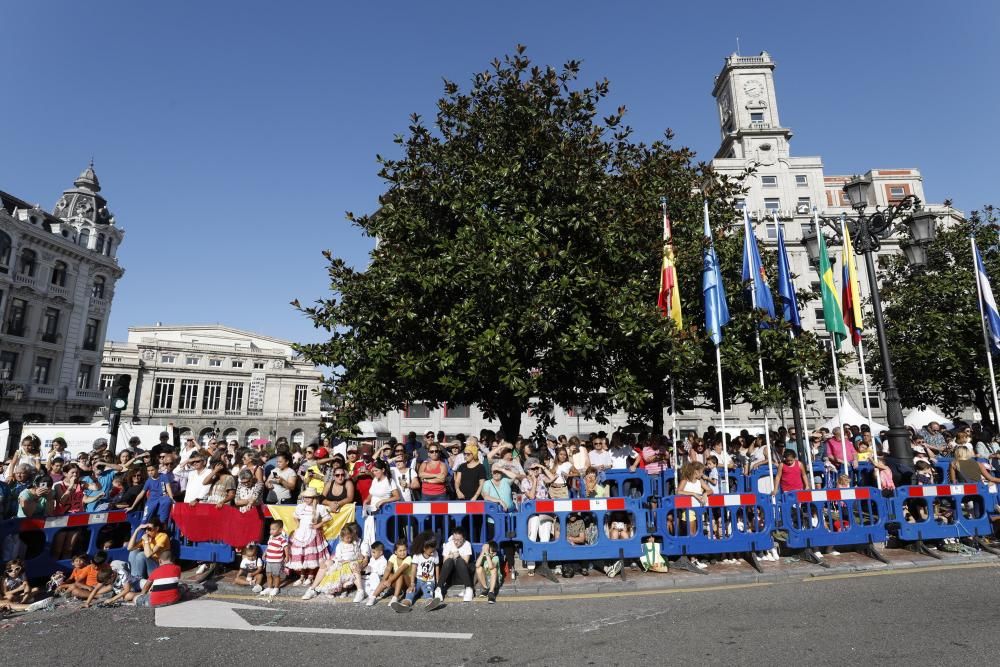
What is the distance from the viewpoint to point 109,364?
6462 centimetres

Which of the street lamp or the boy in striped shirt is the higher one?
the street lamp

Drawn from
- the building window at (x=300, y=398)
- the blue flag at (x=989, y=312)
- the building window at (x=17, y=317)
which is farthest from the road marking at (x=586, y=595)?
the building window at (x=300, y=398)

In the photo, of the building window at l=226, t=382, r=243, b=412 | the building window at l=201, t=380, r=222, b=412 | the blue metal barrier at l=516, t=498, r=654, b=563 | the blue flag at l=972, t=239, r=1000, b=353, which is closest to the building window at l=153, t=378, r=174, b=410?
the building window at l=201, t=380, r=222, b=412

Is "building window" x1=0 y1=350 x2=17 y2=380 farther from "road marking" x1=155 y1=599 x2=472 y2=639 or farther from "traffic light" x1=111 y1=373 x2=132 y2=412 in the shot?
"road marking" x1=155 y1=599 x2=472 y2=639

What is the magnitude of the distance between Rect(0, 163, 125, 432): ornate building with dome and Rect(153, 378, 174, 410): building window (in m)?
18.6

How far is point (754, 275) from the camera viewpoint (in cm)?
1270

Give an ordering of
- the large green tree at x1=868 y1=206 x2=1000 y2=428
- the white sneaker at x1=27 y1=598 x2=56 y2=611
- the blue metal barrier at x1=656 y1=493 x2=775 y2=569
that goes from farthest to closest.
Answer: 1. the large green tree at x1=868 y1=206 x2=1000 y2=428
2. the blue metal barrier at x1=656 y1=493 x2=775 y2=569
3. the white sneaker at x1=27 y1=598 x2=56 y2=611

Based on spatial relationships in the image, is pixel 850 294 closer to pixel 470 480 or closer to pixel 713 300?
pixel 713 300

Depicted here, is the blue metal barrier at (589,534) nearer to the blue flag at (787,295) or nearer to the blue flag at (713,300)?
the blue flag at (713,300)

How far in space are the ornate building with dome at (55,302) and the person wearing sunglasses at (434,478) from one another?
44.4 metres

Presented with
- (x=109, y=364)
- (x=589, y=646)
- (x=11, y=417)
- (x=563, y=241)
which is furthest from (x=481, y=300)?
(x=109, y=364)

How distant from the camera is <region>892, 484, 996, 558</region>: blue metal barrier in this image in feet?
29.5

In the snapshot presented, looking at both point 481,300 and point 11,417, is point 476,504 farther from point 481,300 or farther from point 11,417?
point 11,417

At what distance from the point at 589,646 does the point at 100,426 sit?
27.5 metres
